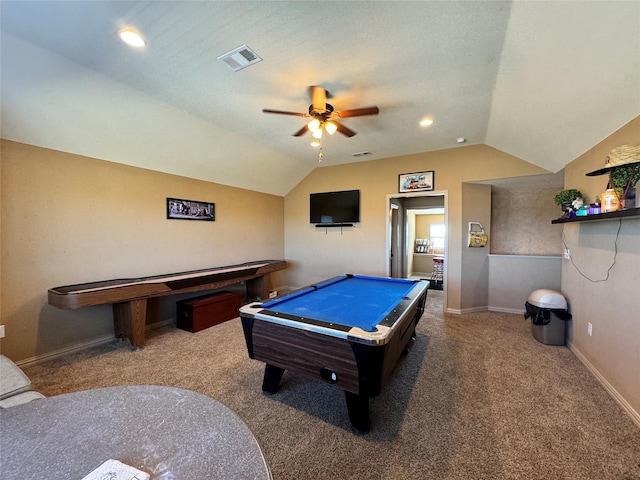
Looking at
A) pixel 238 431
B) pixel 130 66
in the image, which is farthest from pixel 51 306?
pixel 238 431

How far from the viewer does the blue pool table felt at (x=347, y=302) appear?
208cm

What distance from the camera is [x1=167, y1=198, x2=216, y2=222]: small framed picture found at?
4.07 metres

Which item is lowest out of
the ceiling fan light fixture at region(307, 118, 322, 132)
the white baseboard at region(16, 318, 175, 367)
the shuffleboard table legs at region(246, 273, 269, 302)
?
the white baseboard at region(16, 318, 175, 367)

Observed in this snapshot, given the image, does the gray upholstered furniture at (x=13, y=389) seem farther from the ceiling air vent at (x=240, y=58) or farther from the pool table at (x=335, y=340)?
the ceiling air vent at (x=240, y=58)

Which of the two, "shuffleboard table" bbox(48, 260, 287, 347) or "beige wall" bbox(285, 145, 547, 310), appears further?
"beige wall" bbox(285, 145, 547, 310)

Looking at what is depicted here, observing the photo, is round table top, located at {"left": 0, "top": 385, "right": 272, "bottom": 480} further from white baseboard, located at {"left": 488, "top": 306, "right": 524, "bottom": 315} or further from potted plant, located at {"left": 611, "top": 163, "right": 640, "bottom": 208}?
white baseboard, located at {"left": 488, "top": 306, "right": 524, "bottom": 315}

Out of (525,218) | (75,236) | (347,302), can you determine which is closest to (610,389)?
(347,302)

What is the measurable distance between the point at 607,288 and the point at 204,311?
15.1 ft

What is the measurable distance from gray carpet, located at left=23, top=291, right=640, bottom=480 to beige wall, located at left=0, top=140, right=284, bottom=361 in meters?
0.43

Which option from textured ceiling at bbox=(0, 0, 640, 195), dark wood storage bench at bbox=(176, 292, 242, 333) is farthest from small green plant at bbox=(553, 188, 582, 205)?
dark wood storage bench at bbox=(176, 292, 242, 333)

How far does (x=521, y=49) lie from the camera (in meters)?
1.99

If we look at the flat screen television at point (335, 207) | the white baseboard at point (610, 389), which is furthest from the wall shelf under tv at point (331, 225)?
the white baseboard at point (610, 389)

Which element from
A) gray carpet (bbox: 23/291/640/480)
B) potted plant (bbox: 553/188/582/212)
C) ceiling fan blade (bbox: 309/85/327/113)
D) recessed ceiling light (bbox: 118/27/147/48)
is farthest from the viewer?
potted plant (bbox: 553/188/582/212)

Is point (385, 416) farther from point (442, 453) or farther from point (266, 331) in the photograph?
point (266, 331)
